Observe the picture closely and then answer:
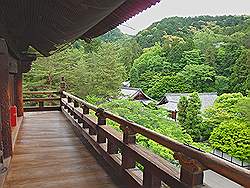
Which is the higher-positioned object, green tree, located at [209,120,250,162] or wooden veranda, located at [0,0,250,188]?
wooden veranda, located at [0,0,250,188]

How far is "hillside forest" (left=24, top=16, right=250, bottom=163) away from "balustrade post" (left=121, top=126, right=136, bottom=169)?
3.32 m

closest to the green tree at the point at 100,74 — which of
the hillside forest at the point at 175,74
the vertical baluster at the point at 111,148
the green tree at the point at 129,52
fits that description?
the hillside forest at the point at 175,74

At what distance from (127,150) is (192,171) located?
113 centimetres

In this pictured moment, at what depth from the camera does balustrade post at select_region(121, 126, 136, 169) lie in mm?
2571

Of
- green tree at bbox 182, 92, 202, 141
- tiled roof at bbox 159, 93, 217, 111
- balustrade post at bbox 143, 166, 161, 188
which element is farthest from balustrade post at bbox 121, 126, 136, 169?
tiled roof at bbox 159, 93, 217, 111

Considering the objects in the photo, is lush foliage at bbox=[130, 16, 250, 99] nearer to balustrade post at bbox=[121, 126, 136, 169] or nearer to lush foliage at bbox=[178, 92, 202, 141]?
lush foliage at bbox=[178, 92, 202, 141]

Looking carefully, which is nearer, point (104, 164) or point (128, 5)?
point (128, 5)

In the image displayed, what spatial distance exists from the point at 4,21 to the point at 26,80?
13.1 meters

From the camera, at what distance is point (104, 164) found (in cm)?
331

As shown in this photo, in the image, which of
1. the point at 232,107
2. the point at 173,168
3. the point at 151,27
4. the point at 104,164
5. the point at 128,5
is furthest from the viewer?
the point at 151,27

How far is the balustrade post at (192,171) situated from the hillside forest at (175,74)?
438cm

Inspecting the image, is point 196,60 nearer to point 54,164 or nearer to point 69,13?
point 54,164

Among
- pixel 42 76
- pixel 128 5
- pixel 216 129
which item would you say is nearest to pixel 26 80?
pixel 42 76

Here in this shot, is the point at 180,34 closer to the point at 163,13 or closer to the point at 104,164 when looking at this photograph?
the point at 163,13
